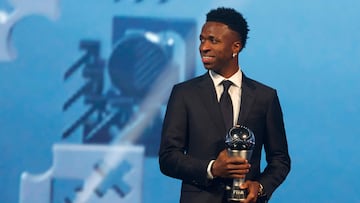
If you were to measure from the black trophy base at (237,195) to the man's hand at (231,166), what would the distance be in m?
0.04

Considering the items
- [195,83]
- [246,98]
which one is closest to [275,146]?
[246,98]

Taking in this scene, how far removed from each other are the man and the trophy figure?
2 centimetres

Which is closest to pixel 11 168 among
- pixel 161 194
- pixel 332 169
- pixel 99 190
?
pixel 99 190

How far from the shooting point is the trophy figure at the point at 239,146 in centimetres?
147

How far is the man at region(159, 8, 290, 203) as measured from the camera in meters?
1.57

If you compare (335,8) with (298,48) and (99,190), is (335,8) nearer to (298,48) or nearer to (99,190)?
(298,48)

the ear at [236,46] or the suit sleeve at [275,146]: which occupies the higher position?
the ear at [236,46]

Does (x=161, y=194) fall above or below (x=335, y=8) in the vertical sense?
below

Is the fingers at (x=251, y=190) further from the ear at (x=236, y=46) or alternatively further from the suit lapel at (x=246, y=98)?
the ear at (x=236, y=46)

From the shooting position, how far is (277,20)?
7.68ft

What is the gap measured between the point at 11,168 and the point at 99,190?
12.7 inches

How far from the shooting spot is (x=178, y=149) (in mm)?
1595

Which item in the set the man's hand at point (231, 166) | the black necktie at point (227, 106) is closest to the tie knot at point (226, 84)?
the black necktie at point (227, 106)

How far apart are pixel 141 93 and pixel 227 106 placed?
0.75 meters
